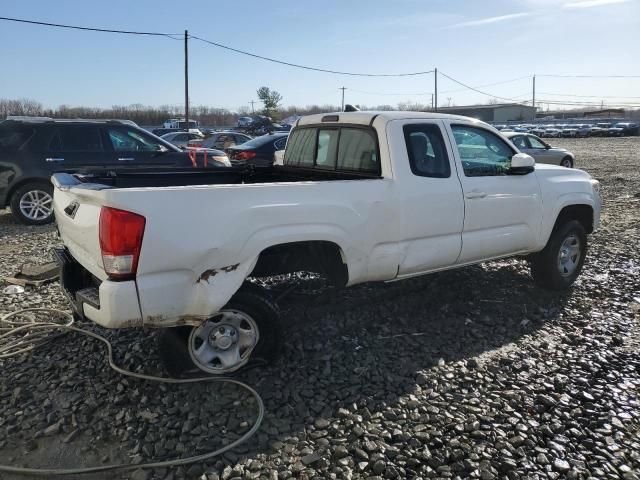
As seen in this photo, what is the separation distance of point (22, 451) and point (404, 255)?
9.51 ft

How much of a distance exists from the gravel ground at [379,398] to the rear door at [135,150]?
4671 millimetres

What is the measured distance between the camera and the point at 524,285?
577cm

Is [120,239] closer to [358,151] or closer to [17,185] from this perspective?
[358,151]

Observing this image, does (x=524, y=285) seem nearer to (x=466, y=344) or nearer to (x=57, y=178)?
(x=466, y=344)

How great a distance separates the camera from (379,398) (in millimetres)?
3430

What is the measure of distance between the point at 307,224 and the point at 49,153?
715 cm

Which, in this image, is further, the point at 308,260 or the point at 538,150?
the point at 538,150

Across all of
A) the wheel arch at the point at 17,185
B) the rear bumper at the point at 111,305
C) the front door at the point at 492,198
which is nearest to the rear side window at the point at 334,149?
the front door at the point at 492,198

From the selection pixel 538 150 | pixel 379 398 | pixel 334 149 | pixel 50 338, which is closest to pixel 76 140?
pixel 50 338

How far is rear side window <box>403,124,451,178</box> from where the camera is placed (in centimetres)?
431

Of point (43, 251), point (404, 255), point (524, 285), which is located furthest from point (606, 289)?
point (43, 251)

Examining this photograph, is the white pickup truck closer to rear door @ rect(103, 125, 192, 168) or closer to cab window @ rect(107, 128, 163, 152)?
rear door @ rect(103, 125, 192, 168)

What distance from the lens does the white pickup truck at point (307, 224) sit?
3.09 m

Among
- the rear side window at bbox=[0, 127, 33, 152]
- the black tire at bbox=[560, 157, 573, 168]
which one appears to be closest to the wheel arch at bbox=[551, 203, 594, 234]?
the rear side window at bbox=[0, 127, 33, 152]
